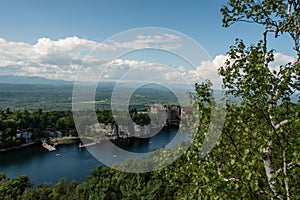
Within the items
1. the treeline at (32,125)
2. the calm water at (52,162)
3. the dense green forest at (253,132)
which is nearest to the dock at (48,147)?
the calm water at (52,162)

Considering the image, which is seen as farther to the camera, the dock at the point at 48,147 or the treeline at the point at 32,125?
the treeline at the point at 32,125

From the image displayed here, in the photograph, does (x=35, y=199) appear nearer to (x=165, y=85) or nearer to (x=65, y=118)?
(x=165, y=85)

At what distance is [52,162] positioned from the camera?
19.9 m

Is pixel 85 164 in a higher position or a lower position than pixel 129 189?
lower

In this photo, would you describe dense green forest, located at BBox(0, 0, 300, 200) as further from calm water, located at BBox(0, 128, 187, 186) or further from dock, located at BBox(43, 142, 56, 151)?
dock, located at BBox(43, 142, 56, 151)

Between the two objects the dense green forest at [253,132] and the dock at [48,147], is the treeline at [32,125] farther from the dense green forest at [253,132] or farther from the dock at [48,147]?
the dense green forest at [253,132]

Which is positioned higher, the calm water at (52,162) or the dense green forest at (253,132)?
the dense green forest at (253,132)

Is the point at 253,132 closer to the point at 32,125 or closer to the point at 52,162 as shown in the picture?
the point at 52,162

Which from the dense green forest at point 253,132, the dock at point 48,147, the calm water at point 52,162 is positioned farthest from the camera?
the dock at point 48,147

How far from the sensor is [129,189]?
738cm

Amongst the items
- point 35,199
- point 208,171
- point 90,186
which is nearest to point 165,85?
point 208,171

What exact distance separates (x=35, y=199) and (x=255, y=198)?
10.4 m

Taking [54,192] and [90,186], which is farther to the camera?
[54,192]

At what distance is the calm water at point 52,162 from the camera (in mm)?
16609
